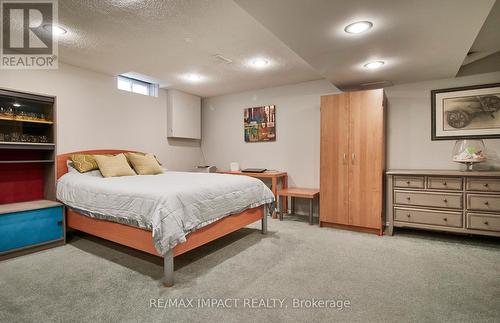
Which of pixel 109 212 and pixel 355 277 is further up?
pixel 109 212

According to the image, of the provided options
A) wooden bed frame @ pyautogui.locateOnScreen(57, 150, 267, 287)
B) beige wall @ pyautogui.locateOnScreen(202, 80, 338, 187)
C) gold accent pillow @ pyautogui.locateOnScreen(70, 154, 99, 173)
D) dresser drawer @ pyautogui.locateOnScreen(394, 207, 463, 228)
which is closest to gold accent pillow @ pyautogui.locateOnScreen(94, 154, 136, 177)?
gold accent pillow @ pyautogui.locateOnScreen(70, 154, 99, 173)

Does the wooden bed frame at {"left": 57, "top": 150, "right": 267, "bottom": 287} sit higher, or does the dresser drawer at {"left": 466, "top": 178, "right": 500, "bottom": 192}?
the dresser drawer at {"left": 466, "top": 178, "right": 500, "bottom": 192}

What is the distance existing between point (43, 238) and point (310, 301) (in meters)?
2.95

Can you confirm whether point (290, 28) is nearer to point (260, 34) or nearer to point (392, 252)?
point (260, 34)

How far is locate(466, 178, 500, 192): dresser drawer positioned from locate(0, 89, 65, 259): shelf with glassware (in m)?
4.79

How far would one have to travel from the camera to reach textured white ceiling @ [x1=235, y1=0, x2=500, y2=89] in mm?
1860

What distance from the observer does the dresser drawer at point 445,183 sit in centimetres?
311

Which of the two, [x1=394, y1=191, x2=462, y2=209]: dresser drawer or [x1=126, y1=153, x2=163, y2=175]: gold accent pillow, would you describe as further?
[x1=126, y1=153, x2=163, y2=175]: gold accent pillow

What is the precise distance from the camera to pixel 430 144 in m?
3.69

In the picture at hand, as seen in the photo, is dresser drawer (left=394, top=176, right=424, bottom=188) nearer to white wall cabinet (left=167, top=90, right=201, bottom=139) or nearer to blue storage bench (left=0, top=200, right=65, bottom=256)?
white wall cabinet (left=167, top=90, right=201, bottom=139)

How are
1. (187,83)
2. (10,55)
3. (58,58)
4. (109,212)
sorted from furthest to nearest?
(187,83) → (58,58) → (10,55) → (109,212)

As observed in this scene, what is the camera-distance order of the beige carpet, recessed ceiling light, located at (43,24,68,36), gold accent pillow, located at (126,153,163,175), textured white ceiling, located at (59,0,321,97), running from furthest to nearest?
gold accent pillow, located at (126,153,163,175), recessed ceiling light, located at (43,24,68,36), textured white ceiling, located at (59,0,321,97), the beige carpet

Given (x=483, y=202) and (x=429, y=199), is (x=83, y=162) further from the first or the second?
(x=483, y=202)

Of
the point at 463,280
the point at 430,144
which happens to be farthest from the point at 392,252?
the point at 430,144
